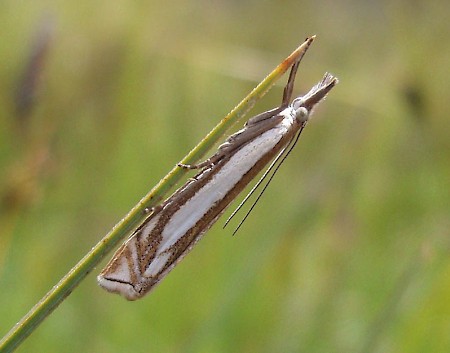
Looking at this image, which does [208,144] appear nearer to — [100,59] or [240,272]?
[240,272]

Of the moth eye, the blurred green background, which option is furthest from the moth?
the blurred green background

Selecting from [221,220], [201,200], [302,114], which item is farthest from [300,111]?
[221,220]

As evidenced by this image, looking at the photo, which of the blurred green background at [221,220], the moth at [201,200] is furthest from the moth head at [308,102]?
the blurred green background at [221,220]

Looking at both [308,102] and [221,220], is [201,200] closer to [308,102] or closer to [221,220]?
[308,102]

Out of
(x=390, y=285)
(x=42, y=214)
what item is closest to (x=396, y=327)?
(x=390, y=285)

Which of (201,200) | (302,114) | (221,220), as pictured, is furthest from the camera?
(221,220)

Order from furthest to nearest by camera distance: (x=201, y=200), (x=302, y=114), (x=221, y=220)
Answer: (x=221, y=220)
(x=302, y=114)
(x=201, y=200)

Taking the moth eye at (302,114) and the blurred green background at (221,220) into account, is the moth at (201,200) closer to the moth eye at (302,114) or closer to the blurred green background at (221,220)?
the moth eye at (302,114)
